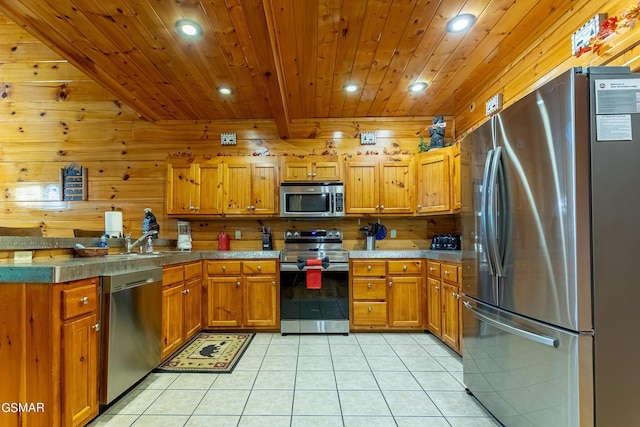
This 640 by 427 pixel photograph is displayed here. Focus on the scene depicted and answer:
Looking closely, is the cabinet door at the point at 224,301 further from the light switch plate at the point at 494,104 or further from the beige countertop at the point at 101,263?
the light switch plate at the point at 494,104

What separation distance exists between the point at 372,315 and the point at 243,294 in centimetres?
147

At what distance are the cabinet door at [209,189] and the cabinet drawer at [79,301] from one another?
215cm

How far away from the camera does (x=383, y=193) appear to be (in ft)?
13.1

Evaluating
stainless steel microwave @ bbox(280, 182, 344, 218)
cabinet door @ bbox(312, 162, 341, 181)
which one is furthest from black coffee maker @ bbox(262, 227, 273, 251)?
cabinet door @ bbox(312, 162, 341, 181)

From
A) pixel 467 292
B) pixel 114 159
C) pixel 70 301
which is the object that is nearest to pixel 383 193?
pixel 467 292

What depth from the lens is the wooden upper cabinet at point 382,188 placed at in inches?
157

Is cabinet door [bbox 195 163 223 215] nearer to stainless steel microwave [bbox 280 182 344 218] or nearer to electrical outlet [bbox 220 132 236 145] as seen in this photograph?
electrical outlet [bbox 220 132 236 145]

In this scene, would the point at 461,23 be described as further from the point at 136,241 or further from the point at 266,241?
the point at 136,241

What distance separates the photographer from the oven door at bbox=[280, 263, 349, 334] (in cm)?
358

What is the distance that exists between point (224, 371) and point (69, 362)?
3.85 feet

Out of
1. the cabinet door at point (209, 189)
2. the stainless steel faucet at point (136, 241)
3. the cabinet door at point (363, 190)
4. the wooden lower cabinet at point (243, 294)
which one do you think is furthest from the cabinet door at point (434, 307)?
the stainless steel faucet at point (136, 241)

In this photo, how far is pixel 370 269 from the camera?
367 centimetres

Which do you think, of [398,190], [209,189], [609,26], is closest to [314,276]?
[398,190]

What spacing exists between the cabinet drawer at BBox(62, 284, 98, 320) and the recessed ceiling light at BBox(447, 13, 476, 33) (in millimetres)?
2949
